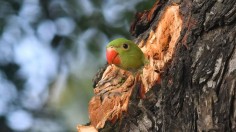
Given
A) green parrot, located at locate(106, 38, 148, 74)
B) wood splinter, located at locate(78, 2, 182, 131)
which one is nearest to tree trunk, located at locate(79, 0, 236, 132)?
wood splinter, located at locate(78, 2, 182, 131)

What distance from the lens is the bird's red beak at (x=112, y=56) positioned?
7.67 ft

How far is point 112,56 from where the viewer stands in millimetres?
2340

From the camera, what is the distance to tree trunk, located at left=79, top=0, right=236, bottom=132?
1411 mm

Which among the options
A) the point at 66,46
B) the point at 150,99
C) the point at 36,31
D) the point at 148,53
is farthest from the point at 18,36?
the point at 150,99

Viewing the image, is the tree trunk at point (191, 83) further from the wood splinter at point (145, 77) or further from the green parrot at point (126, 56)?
the green parrot at point (126, 56)

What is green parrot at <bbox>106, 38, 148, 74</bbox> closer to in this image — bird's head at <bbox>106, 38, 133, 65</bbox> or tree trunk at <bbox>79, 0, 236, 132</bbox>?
bird's head at <bbox>106, 38, 133, 65</bbox>

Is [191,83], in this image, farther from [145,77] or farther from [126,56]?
[126,56]

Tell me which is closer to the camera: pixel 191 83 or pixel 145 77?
pixel 191 83

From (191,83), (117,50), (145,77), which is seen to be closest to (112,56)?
(117,50)

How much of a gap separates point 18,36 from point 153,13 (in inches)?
92.5

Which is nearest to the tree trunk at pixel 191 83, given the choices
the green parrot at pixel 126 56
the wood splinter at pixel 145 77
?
the wood splinter at pixel 145 77

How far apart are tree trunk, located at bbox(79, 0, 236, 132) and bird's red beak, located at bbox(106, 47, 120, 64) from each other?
0.45 m

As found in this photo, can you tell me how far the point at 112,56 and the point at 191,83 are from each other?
0.91 meters

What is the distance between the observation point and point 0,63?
168 inches
